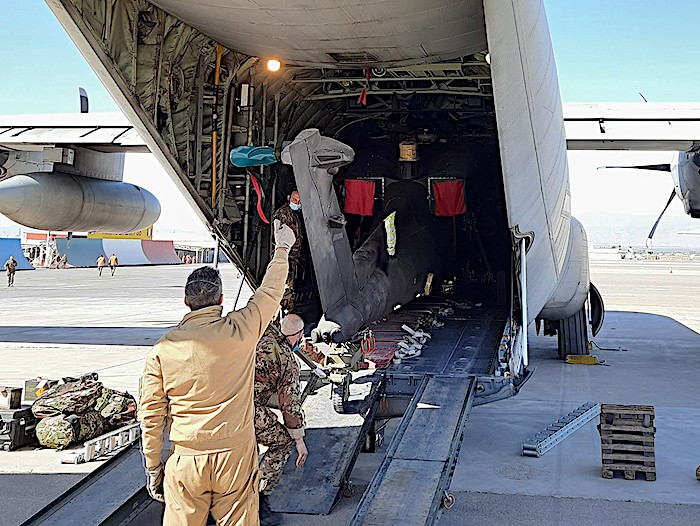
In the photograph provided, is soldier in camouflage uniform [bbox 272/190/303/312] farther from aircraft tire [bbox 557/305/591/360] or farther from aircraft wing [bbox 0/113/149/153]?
aircraft tire [bbox 557/305/591/360]

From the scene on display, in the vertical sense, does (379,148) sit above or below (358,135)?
below

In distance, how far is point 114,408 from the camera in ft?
22.5

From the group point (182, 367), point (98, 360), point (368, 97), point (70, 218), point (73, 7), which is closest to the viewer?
point (182, 367)

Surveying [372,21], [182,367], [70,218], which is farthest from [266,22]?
[70,218]

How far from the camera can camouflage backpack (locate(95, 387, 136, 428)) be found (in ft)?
22.5

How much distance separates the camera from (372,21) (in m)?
4.64

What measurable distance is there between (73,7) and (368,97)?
12.7 ft

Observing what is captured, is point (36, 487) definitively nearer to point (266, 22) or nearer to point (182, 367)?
point (182, 367)

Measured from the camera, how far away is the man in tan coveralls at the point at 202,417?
3213mm

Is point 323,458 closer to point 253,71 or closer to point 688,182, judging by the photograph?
point 253,71

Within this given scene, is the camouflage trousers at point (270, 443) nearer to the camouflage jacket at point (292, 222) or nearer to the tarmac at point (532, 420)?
the tarmac at point (532, 420)

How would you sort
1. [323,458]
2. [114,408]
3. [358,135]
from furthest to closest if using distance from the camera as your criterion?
[358,135] → [114,408] → [323,458]

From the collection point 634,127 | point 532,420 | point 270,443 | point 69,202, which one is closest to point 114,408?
point 270,443

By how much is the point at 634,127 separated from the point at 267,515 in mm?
7542
